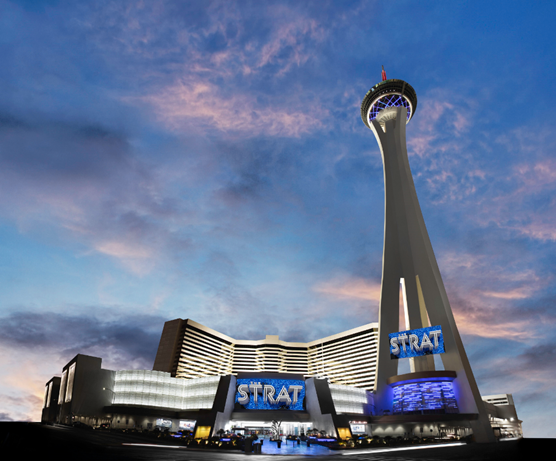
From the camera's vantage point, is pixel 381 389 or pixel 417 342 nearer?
pixel 417 342

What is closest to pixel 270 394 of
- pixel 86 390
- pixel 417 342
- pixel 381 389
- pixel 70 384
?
pixel 381 389

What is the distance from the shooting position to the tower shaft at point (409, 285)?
44219mm

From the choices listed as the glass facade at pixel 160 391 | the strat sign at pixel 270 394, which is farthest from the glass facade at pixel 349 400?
the glass facade at pixel 160 391

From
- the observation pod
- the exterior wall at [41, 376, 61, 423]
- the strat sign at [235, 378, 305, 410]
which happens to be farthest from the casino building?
the observation pod

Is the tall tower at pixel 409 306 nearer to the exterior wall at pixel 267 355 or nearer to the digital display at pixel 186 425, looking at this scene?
the digital display at pixel 186 425

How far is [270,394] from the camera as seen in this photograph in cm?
4569

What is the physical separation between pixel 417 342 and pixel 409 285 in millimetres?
9831

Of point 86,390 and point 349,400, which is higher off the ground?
point 86,390

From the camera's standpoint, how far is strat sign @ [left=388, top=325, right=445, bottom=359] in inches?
1842

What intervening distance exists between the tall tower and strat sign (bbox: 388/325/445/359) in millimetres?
126

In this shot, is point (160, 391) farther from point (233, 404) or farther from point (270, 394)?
point (270, 394)

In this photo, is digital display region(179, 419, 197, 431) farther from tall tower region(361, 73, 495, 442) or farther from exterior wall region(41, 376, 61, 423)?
exterior wall region(41, 376, 61, 423)

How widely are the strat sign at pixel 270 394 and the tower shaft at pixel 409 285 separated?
12233 millimetres

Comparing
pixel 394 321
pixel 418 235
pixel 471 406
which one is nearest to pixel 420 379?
pixel 471 406
